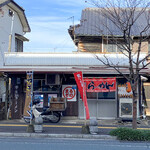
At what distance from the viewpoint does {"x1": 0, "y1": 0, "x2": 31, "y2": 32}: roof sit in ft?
78.1

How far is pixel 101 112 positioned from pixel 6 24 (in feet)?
46.7

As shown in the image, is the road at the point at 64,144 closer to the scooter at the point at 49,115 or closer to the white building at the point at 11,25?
the scooter at the point at 49,115

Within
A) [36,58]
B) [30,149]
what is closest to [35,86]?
[36,58]

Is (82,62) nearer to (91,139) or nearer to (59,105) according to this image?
(59,105)

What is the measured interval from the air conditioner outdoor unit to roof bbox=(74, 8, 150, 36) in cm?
583

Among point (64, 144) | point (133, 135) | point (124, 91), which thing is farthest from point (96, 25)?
point (64, 144)

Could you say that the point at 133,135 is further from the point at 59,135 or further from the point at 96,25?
the point at 96,25

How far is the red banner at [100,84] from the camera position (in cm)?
1579

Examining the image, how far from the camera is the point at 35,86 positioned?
55.4 ft

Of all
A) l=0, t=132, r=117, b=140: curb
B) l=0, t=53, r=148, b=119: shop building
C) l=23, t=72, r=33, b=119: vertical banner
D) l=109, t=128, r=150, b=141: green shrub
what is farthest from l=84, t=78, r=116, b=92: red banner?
l=109, t=128, r=150, b=141: green shrub

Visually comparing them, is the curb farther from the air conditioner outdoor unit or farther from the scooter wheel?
the air conditioner outdoor unit

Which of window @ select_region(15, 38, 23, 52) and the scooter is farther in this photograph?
window @ select_region(15, 38, 23, 52)

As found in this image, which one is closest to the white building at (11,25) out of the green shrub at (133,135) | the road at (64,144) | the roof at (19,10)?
the roof at (19,10)

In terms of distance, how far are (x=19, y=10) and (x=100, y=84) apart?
47.8 ft
